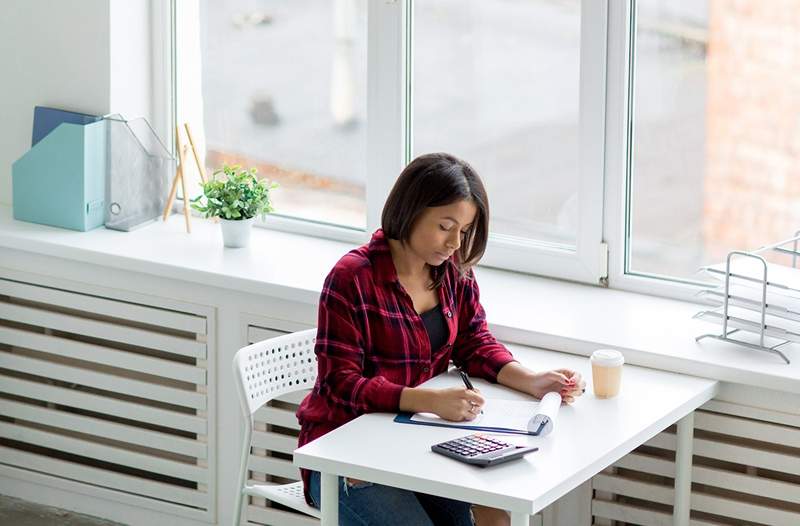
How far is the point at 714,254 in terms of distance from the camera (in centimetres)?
328

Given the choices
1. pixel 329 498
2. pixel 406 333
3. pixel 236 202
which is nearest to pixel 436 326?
pixel 406 333

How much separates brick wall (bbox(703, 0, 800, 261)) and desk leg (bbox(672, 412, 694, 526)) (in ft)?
1.67

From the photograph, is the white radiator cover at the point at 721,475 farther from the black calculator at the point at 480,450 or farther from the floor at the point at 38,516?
the floor at the point at 38,516

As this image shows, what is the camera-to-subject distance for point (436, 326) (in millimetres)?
2893

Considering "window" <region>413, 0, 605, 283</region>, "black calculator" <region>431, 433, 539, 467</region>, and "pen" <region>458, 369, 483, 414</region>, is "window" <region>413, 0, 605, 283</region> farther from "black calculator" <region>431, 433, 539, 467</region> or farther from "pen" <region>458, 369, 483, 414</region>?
"black calculator" <region>431, 433, 539, 467</region>

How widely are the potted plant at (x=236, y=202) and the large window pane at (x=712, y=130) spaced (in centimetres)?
95

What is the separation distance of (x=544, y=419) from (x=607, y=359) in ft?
0.79

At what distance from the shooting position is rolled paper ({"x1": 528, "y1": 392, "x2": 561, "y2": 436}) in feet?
8.52

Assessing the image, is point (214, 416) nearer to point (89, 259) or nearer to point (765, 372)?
point (89, 259)

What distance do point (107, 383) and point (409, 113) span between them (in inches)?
40.5

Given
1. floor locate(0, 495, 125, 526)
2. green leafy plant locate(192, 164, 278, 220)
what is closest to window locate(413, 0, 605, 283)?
green leafy plant locate(192, 164, 278, 220)

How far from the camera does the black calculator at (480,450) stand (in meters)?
2.46

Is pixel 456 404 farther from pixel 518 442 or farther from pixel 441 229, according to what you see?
pixel 441 229

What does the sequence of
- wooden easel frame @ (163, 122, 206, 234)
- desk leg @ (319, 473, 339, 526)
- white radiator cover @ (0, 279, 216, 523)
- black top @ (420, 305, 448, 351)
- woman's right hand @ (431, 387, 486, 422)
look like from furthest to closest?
wooden easel frame @ (163, 122, 206, 234)
white radiator cover @ (0, 279, 216, 523)
black top @ (420, 305, 448, 351)
woman's right hand @ (431, 387, 486, 422)
desk leg @ (319, 473, 339, 526)
